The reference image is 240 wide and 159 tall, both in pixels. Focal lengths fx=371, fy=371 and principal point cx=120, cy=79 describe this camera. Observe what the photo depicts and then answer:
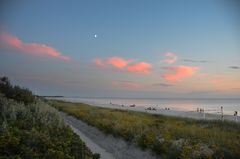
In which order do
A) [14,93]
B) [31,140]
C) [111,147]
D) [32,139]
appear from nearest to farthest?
[31,140], [32,139], [111,147], [14,93]

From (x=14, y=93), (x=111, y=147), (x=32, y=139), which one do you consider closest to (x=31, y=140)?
(x=32, y=139)

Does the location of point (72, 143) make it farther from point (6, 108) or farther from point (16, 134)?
point (6, 108)

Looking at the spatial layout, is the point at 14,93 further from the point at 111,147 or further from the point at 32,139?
the point at 32,139

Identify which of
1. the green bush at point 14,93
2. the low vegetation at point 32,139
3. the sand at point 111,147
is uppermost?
the green bush at point 14,93

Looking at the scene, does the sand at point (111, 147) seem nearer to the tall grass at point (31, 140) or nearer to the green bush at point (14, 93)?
the tall grass at point (31, 140)

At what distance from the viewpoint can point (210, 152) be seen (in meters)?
14.5

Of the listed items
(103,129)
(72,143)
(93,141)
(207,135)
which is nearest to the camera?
(72,143)

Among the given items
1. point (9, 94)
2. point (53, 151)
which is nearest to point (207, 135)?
point (53, 151)

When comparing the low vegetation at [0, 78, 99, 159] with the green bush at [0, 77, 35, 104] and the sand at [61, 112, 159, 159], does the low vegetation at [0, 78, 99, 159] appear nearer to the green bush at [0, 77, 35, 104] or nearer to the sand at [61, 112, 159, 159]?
the sand at [61, 112, 159, 159]

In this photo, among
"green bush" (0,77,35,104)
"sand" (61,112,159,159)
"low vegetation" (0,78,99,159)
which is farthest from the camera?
"green bush" (0,77,35,104)

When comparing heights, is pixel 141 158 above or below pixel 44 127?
below

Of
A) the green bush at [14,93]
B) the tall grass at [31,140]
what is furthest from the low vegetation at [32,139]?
the green bush at [14,93]

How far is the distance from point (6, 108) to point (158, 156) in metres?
7.92

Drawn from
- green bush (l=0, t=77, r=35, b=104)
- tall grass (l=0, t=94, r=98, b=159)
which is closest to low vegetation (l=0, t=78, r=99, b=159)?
tall grass (l=0, t=94, r=98, b=159)
